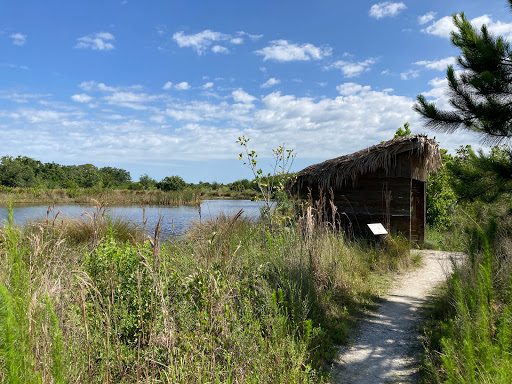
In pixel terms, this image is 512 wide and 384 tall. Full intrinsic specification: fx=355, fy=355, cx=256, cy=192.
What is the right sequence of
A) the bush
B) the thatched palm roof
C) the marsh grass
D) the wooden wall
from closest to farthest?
the thatched palm roof → the wooden wall → the marsh grass → the bush

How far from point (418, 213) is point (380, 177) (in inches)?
107

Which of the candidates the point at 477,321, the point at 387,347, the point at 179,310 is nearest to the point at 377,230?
the point at 387,347

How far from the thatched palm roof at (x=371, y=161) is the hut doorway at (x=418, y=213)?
1.12 m

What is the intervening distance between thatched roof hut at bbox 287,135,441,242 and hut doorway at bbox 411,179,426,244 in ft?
0.43

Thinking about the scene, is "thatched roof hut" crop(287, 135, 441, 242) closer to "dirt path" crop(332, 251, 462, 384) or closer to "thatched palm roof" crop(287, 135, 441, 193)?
"thatched palm roof" crop(287, 135, 441, 193)

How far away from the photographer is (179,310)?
303 centimetres

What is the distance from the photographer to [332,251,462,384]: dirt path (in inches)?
142

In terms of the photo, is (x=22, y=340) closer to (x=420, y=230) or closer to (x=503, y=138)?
(x=503, y=138)

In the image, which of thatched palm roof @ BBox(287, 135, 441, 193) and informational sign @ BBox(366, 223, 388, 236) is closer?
informational sign @ BBox(366, 223, 388, 236)

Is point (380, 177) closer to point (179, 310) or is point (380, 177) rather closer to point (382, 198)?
point (382, 198)

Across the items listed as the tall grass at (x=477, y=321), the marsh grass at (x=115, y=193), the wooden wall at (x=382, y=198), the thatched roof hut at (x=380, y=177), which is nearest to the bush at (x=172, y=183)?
the marsh grass at (x=115, y=193)

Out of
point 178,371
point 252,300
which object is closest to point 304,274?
point 252,300

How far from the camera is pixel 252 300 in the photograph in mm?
3996

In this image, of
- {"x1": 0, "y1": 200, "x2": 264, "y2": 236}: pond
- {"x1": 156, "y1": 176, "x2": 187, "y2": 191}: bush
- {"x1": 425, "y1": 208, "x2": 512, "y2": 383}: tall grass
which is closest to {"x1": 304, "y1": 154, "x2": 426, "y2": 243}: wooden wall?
{"x1": 0, "y1": 200, "x2": 264, "y2": 236}: pond
